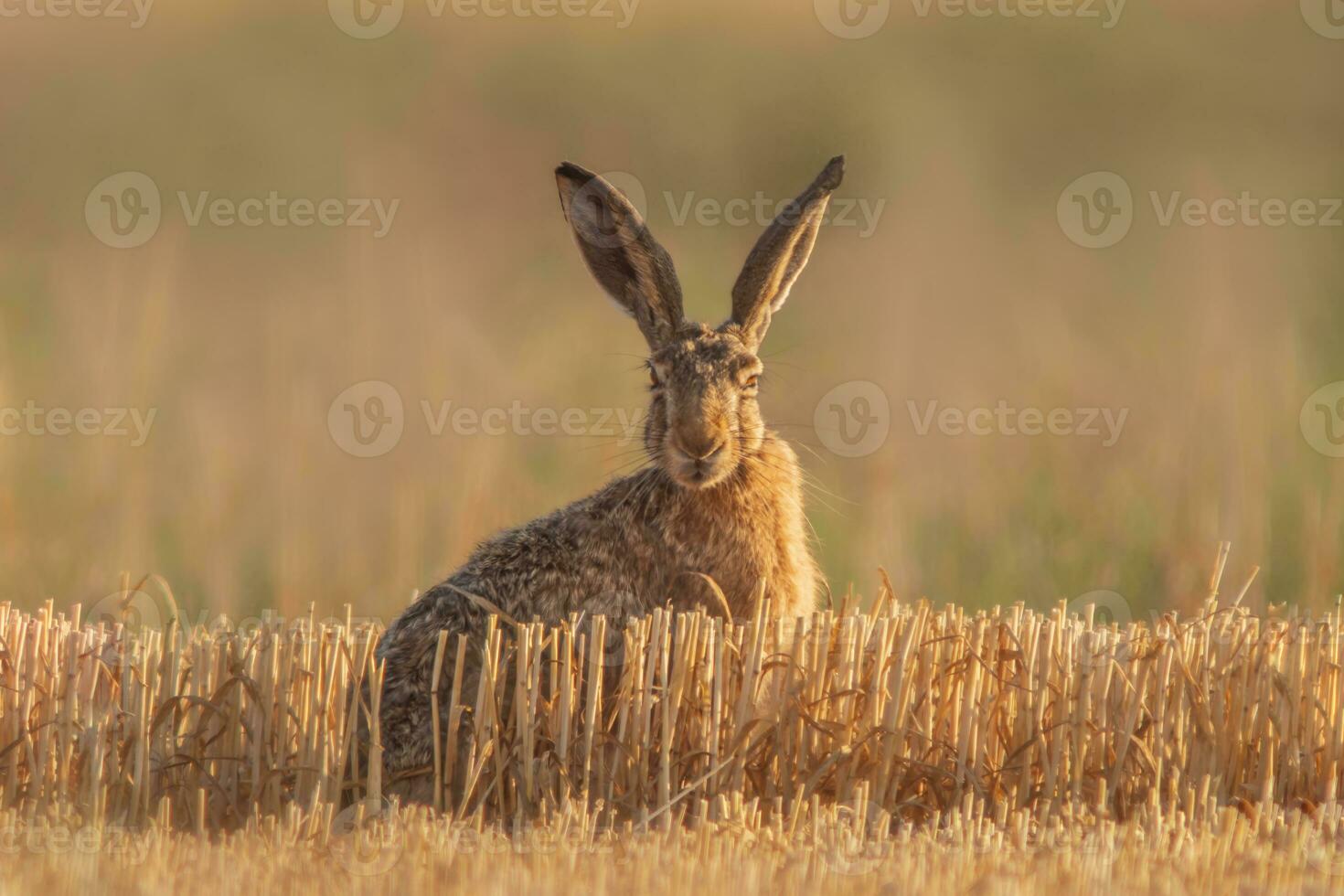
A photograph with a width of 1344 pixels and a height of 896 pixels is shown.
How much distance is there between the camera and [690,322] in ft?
22.7

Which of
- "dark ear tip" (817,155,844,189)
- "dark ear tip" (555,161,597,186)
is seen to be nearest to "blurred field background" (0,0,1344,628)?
"dark ear tip" (817,155,844,189)

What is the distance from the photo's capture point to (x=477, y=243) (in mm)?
14867

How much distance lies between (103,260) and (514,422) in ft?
13.2

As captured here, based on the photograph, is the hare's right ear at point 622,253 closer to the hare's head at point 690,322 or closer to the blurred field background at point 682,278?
the hare's head at point 690,322

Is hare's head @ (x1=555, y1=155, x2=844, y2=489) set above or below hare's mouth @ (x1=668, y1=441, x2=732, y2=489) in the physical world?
above

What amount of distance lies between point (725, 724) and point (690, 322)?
7.49ft

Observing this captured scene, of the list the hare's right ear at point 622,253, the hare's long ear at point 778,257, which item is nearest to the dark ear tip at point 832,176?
the hare's long ear at point 778,257

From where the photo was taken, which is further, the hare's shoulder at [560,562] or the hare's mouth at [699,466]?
the hare's mouth at [699,466]

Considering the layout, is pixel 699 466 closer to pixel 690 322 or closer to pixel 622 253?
pixel 690 322

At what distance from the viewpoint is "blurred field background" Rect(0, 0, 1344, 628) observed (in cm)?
1026

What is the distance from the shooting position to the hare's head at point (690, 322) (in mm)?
6422

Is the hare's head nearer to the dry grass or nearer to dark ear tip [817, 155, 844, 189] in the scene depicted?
dark ear tip [817, 155, 844, 189]

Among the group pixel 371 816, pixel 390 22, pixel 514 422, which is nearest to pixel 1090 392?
pixel 514 422

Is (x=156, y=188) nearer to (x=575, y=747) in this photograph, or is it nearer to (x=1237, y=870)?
(x=575, y=747)
